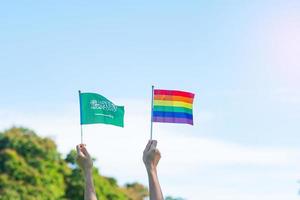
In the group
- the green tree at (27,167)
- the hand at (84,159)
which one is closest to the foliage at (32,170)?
the green tree at (27,167)

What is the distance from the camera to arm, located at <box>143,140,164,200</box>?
898 cm

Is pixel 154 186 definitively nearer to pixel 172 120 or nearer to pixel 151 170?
pixel 151 170

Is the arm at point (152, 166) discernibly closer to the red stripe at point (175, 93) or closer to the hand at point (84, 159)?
the hand at point (84, 159)

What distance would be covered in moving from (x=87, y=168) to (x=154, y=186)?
3.24ft

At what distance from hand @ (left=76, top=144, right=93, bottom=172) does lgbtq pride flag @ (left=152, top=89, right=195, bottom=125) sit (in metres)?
2.49

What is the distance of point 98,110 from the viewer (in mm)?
12719

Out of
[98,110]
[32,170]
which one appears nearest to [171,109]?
[98,110]

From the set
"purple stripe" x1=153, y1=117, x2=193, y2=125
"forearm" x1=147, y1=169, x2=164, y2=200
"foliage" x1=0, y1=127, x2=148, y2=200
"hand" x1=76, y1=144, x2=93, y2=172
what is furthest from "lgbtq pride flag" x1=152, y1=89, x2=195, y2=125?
"foliage" x1=0, y1=127, x2=148, y2=200

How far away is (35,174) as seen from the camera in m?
59.1

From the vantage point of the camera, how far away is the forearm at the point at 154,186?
8938 mm

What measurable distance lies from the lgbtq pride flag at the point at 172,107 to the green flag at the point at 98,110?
49 centimetres

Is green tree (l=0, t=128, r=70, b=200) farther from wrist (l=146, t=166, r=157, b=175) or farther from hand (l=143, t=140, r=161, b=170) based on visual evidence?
wrist (l=146, t=166, r=157, b=175)

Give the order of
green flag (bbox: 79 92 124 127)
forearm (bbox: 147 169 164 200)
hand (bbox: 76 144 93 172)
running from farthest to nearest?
green flag (bbox: 79 92 124 127) < hand (bbox: 76 144 93 172) < forearm (bbox: 147 169 164 200)

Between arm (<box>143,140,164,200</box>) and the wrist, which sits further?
the wrist
